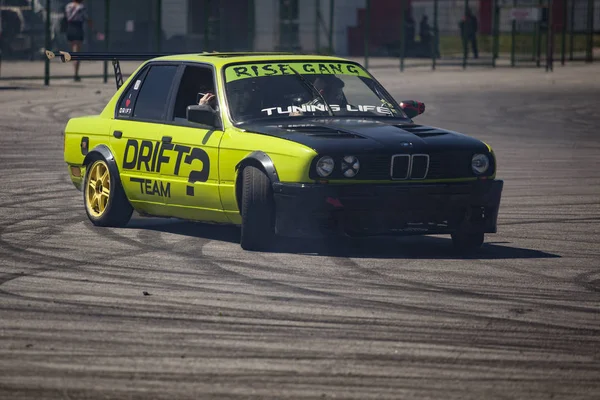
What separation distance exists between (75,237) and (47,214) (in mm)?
1477

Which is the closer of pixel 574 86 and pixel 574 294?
pixel 574 294

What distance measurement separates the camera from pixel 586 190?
14.6 m

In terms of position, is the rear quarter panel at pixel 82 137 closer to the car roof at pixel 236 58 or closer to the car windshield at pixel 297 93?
the car roof at pixel 236 58

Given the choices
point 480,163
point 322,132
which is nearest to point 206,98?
point 322,132

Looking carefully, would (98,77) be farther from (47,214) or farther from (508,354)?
(508,354)

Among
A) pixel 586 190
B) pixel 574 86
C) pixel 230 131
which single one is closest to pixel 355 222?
pixel 230 131

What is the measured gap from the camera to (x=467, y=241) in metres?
10.4

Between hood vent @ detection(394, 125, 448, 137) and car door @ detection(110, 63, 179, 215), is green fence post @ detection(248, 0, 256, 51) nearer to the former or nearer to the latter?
car door @ detection(110, 63, 179, 215)

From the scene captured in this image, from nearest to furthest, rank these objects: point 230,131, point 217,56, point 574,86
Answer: point 230,131
point 217,56
point 574,86

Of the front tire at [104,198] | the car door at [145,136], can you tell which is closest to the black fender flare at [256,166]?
the car door at [145,136]

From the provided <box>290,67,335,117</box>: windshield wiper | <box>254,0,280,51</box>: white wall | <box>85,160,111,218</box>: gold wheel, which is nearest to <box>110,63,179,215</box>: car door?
<box>85,160,111,218</box>: gold wheel

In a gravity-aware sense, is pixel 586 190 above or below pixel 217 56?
below

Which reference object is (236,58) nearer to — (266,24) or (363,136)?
(363,136)

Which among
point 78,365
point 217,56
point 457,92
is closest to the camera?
point 78,365
